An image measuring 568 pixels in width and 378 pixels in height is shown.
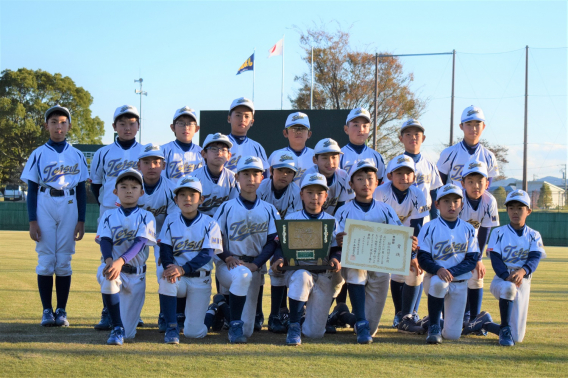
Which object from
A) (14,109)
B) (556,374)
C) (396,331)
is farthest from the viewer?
(14,109)

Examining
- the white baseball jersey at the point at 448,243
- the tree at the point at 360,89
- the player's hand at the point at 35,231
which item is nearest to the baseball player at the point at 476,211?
the white baseball jersey at the point at 448,243

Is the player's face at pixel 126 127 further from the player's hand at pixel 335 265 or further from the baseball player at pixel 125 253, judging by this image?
the player's hand at pixel 335 265

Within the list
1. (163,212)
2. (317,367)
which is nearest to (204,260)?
(163,212)

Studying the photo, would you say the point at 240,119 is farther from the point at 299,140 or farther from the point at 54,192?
the point at 54,192

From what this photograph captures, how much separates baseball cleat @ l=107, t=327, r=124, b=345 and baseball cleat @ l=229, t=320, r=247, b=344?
32.5 inches

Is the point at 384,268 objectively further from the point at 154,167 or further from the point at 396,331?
the point at 154,167

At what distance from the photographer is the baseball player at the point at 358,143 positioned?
5395 mm

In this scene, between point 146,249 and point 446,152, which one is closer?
point 146,249

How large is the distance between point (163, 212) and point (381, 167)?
228cm

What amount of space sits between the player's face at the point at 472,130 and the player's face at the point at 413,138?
1.65ft

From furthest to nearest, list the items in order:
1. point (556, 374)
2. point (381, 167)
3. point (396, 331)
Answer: point (381, 167)
point (396, 331)
point (556, 374)

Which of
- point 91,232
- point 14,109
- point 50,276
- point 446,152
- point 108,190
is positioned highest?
point 14,109

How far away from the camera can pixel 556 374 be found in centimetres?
336

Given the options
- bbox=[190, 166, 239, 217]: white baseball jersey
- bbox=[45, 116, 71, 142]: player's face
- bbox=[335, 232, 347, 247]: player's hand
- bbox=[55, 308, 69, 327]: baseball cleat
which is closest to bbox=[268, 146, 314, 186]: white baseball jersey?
bbox=[190, 166, 239, 217]: white baseball jersey
